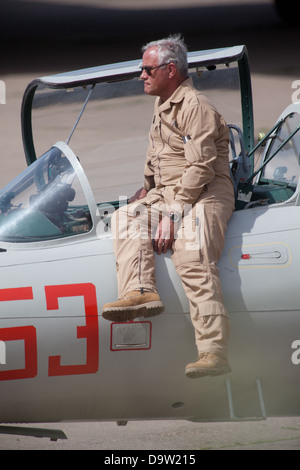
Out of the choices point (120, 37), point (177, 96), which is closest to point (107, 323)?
point (177, 96)

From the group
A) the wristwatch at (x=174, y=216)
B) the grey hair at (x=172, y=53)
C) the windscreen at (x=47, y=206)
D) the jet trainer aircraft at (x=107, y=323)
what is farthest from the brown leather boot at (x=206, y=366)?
the grey hair at (x=172, y=53)

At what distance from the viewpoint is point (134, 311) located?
3279 millimetres

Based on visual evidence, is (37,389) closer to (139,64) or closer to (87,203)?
(87,203)

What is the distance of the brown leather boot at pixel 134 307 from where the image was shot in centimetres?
328

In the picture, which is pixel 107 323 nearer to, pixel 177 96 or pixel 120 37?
pixel 177 96

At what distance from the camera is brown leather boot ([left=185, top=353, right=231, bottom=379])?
3.27m

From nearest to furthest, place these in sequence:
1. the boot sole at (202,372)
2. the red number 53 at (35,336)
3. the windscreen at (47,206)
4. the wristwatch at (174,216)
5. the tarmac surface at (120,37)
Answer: the boot sole at (202,372) < the red number 53 at (35,336) < the wristwatch at (174,216) < the windscreen at (47,206) < the tarmac surface at (120,37)

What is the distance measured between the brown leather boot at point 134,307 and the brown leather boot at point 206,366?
0.33 meters

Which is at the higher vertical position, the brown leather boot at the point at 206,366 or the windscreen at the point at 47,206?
the windscreen at the point at 47,206

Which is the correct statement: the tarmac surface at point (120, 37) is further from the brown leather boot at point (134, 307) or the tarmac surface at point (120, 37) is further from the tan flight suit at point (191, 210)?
the brown leather boot at point (134, 307)

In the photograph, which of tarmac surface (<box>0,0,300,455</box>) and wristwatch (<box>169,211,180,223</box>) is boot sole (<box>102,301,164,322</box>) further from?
tarmac surface (<box>0,0,300,455</box>)

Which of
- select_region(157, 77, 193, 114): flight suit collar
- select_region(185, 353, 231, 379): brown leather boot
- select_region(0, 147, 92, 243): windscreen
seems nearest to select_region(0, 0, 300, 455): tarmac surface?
select_region(0, 147, 92, 243): windscreen

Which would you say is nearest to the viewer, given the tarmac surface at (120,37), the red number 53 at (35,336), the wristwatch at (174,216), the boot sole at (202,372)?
the boot sole at (202,372)

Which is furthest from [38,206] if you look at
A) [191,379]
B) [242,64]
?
[242,64]
